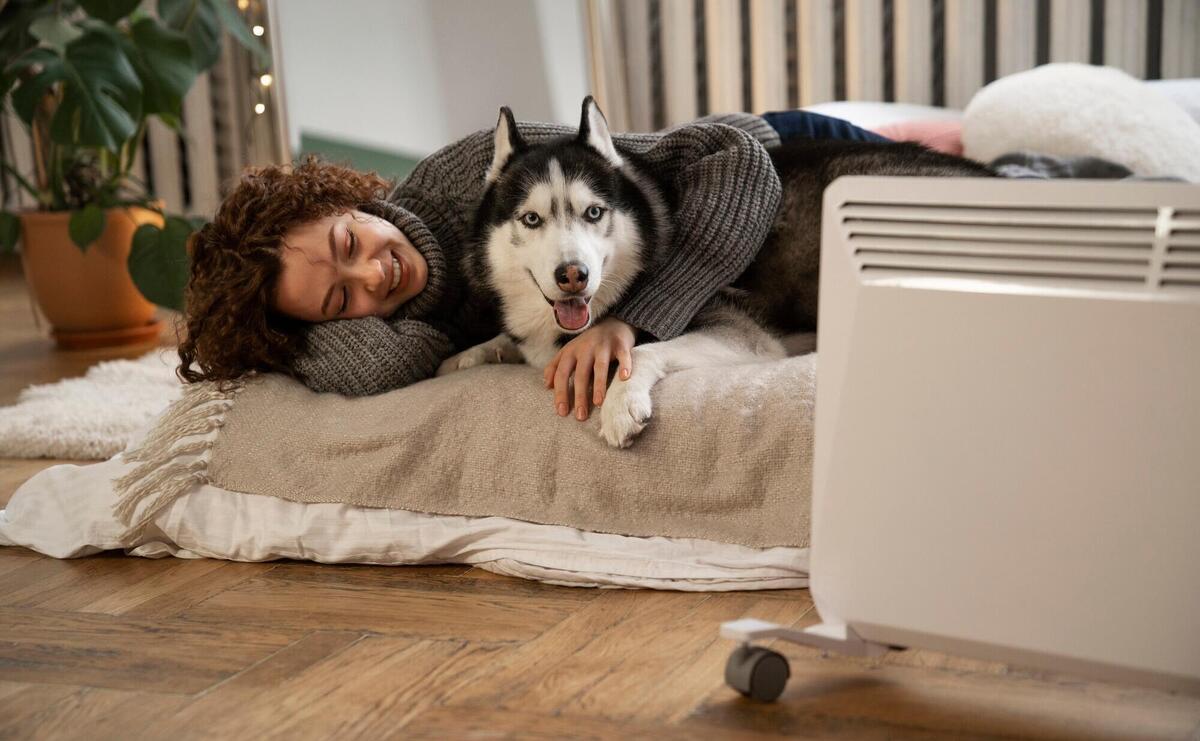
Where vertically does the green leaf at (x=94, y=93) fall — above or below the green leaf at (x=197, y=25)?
below

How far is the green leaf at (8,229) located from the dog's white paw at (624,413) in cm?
281

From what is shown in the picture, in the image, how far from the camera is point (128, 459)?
70.1 inches

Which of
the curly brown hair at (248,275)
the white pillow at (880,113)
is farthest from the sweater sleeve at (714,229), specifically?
the white pillow at (880,113)

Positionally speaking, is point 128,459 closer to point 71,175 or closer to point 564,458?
point 564,458

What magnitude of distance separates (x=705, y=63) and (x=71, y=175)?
90.6 inches

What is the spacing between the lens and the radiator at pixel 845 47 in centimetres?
360

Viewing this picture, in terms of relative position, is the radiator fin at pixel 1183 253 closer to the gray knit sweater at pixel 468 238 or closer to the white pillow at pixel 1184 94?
the gray knit sweater at pixel 468 238

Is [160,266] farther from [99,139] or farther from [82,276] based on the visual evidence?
[82,276]

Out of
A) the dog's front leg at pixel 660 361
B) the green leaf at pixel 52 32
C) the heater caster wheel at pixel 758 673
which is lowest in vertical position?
the heater caster wheel at pixel 758 673

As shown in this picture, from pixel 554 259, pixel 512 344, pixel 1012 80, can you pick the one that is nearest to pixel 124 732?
pixel 554 259

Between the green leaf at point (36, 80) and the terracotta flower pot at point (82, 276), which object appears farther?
the terracotta flower pot at point (82, 276)

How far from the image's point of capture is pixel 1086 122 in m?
2.62

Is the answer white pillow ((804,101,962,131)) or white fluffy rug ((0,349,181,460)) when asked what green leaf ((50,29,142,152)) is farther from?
white pillow ((804,101,962,131))

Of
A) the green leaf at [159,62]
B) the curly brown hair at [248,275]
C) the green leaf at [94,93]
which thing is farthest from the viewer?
the green leaf at [159,62]
